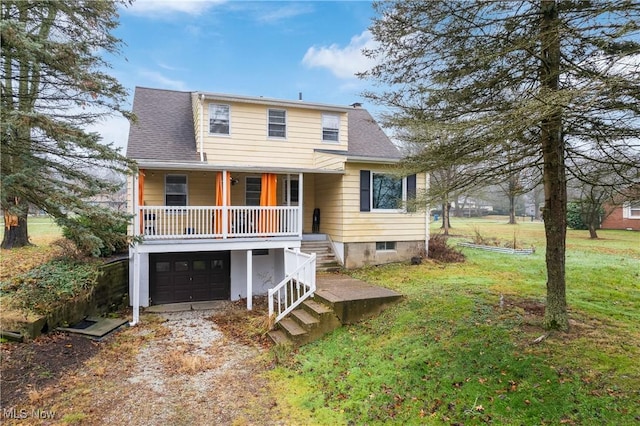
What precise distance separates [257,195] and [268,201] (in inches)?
92.8

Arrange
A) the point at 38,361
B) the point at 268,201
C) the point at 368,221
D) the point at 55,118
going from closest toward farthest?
the point at 38,361 < the point at 55,118 < the point at 268,201 < the point at 368,221

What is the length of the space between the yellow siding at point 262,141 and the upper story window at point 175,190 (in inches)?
49.5

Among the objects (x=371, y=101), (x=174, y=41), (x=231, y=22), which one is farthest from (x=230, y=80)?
(x=371, y=101)

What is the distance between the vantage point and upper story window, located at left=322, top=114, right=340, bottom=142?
1402cm

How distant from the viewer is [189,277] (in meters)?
12.1

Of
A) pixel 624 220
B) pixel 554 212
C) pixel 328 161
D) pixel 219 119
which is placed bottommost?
pixel 624 220

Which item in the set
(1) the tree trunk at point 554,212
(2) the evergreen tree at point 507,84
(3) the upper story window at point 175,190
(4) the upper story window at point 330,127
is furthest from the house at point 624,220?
(3) the upper story window at point 175,190

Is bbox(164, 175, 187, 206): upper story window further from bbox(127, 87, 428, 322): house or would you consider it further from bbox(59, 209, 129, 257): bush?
bbox(59, 209, 129, 257): bush

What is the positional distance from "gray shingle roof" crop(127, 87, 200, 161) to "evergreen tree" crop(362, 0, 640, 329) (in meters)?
8.21

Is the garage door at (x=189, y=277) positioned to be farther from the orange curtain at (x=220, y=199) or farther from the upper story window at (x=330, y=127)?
the upper story window at (x=330, y=127)

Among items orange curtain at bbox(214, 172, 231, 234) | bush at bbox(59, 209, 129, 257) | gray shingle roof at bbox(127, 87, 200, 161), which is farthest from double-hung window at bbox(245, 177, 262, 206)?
bush at bbox(59, 209, 129, 257)

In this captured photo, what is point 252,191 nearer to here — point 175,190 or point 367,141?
point 175,190

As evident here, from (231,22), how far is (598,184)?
11730 millimetres

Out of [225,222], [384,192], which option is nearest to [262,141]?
[225,222]
